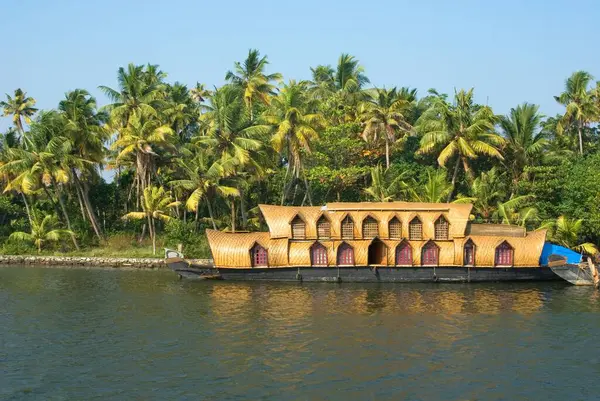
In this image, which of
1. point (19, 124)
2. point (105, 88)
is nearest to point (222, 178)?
point (105, 88)

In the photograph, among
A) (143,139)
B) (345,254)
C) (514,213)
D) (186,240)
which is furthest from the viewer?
(143,139)

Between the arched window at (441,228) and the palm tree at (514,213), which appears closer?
the arched window at (441,228)

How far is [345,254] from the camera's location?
116 ft

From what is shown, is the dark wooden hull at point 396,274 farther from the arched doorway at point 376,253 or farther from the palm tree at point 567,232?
the palm tree at point 567,232

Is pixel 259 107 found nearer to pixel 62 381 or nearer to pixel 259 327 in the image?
pixel 259 327

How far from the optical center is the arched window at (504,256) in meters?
34.8

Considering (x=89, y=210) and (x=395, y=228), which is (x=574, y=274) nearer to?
(x=395, y=228)

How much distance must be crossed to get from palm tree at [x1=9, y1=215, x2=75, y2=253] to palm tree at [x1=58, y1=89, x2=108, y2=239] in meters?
2.63

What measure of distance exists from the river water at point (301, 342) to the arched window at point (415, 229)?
273 cm

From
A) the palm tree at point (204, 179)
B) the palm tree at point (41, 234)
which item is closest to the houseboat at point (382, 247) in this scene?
the palm tree at point (204, 179)

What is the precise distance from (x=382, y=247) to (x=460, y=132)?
1273cm

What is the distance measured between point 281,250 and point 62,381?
17.4 meters

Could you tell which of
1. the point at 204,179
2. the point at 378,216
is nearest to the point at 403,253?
the point at 378,216

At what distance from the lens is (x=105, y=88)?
156 ft
